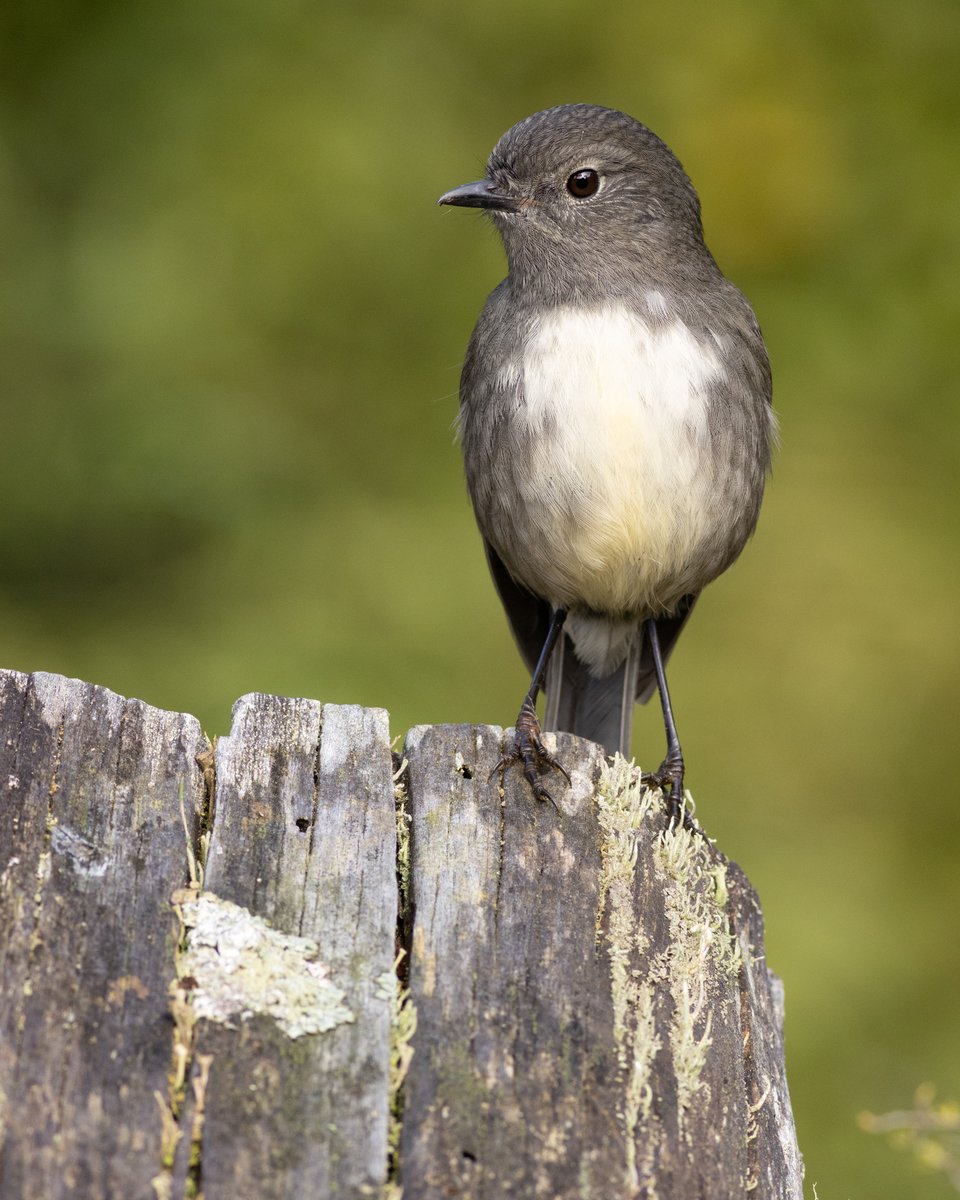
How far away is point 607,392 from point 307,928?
6.47ft

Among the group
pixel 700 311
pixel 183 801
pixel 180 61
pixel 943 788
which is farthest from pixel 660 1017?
pixel 180 61

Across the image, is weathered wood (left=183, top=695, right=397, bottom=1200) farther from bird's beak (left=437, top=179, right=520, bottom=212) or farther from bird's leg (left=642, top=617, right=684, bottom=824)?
bird's beak (left=437, top=179, right=520, bottom=212)

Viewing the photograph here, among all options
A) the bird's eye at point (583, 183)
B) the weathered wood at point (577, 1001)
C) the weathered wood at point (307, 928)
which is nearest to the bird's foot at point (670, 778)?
the weathered wood at point (577, 1001)

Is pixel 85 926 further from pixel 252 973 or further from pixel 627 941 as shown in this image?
pixel 627 941

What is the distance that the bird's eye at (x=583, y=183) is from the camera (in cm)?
424

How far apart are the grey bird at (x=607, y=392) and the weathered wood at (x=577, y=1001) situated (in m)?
1.00

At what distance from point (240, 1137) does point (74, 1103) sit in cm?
22

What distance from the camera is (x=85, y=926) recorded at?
2.13 meters

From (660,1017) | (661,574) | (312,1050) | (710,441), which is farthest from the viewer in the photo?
(661,574)

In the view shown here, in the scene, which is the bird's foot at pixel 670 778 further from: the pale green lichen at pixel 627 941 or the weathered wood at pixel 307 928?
the weathered wood at pixel 307 928

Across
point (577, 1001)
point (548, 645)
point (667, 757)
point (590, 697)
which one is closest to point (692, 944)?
point (577, 1001)

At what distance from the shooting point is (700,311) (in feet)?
13.2

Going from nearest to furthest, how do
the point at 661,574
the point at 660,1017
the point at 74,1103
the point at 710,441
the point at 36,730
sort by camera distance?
the point at 74,1103 → the point at 660,1017 → the point at 36,730 → the point at 710,441 → the point at 661,574

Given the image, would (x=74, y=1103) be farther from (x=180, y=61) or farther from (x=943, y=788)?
(x=180, y=61)
